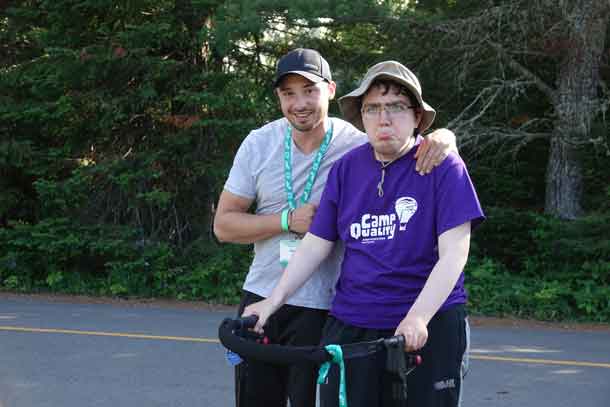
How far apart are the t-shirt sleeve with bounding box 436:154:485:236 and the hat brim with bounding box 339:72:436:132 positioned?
0.76ft

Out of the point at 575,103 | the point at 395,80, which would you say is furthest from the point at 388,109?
the point at 575,103

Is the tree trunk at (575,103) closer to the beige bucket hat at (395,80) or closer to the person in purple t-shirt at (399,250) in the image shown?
the beige bucket hat at (395,80)

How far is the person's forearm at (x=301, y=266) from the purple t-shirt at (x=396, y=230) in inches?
4.9

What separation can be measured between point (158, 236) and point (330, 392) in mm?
12053

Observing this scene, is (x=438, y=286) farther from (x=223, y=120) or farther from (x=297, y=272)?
(x=223, y=120)

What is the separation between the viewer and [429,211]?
2.58 metres

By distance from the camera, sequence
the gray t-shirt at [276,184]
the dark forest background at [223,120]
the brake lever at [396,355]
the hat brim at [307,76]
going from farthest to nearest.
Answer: the dark forest background at [223,120], the gray t-shirt at [276,184], the hat brim at [307,76], the brake lever at [396,355]

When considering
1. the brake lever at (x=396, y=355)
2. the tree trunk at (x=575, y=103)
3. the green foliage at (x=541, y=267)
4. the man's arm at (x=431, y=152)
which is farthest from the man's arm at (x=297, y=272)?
the tree trunk at (x=575, y=103)

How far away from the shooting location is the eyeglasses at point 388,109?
2660 mm

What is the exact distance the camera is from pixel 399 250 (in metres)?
2.59

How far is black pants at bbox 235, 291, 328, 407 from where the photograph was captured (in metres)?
3.15

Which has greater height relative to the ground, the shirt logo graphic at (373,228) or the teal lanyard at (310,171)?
the teal lanyard at (310,171)

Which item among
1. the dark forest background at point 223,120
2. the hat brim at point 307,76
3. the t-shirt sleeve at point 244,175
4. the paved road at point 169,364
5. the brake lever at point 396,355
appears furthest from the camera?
the dark forest background at point 223,120

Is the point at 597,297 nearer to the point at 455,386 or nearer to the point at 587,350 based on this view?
the point at 587,350
